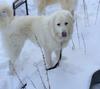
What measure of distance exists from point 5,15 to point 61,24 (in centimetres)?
69

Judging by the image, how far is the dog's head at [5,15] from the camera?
11.9 ft

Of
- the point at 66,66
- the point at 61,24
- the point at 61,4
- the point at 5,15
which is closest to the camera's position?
the point at 61,24

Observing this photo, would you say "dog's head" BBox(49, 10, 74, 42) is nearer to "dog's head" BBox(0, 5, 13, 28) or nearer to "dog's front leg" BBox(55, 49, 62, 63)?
"dog's front leg" BBox(55, 49, 62, 63)

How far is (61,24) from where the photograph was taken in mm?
3469

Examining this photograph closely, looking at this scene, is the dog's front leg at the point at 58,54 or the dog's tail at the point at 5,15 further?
the dog's front leg at the point at 58,54

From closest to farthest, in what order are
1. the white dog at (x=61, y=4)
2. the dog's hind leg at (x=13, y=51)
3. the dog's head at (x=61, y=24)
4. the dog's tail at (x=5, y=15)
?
the dog's head at (x=61, y=24) < the dog's tail at (x=5, y=15) < the dog's hind leg at (x=13, y=51) < the white dog at (x=61, y=4)

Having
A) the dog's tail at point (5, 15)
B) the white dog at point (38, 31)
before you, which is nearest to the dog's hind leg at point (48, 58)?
the white dog at point (38, 31)

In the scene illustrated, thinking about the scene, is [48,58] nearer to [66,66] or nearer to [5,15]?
[66,66]

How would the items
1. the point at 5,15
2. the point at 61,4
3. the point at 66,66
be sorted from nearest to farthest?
the point at 5,15 < the point at 66,66 < the point at 61,4

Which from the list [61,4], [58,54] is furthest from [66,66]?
[61,4]

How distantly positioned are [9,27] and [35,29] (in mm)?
312

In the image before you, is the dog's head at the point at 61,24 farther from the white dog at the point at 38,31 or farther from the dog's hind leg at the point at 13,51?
the dog's hind leg at the point at 13,51

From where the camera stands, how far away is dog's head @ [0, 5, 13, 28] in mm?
3618

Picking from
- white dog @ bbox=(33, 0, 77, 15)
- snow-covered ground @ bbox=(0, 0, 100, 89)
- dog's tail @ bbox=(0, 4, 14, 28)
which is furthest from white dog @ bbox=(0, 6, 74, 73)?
white dog @ bbox=(33, 0, 77, 15)
